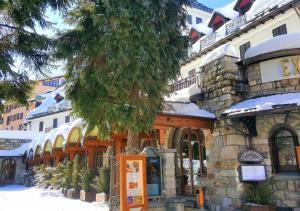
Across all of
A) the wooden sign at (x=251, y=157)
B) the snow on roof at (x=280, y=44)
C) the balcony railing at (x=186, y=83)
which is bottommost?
the wooden sign at (x=251, y=157)

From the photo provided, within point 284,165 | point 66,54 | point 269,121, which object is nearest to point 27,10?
point 66,54

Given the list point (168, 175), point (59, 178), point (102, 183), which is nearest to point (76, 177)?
point (59, 178)

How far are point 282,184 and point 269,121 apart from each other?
1.91 meters

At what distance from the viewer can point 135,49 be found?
9164 millimetres

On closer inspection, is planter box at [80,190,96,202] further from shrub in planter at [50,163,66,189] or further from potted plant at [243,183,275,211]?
potted plant at [243,183,275,211]

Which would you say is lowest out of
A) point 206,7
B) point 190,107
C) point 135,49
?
point 190,107

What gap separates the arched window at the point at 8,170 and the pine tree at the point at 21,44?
77.1ft

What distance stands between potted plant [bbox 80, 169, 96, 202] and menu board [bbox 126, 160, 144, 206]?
7.73 meters

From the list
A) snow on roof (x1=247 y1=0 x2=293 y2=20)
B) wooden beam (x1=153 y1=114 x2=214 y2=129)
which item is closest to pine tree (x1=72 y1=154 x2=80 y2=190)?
wooden beam (x1=153 y1=114 x2=214 y2=129)

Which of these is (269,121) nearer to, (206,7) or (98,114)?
(98,114)

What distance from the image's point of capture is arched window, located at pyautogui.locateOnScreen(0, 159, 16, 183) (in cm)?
2900

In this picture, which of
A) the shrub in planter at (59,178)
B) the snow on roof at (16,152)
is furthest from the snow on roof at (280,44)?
the snow on roof at (16,152)

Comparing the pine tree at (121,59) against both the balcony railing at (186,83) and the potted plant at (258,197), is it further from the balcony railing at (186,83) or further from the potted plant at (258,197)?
the potted plant at (258,197)

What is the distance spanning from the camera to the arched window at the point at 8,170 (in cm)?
2900
